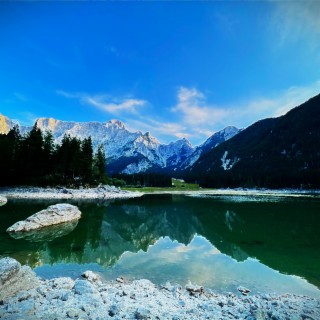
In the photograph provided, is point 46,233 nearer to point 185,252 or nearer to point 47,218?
point 47,218

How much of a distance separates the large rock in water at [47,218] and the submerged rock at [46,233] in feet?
2.70

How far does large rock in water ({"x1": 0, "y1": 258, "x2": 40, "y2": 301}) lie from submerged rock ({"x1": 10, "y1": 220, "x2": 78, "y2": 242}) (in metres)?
15.0

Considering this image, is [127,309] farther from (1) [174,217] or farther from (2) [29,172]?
(2) [29,172]

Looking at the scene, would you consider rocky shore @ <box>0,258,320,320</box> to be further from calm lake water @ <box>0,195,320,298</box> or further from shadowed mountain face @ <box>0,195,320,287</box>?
shadowed mountain face @ <box>0,195,320,287</box>

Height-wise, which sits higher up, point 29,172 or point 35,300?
point 29,172

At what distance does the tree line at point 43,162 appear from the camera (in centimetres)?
8881

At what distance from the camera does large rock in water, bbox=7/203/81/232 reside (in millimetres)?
34694

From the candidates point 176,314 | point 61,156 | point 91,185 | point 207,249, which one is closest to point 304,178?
point 91,185

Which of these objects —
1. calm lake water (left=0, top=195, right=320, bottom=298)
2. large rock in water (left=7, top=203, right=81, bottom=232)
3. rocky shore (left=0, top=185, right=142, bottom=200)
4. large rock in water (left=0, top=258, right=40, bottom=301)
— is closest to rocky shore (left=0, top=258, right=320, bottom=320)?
large rock in water (left=0, top=258, right=40, bottom=301)

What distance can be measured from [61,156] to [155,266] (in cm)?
8617

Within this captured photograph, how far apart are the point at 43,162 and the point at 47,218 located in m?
63.0

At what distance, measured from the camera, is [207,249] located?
30.0 metres

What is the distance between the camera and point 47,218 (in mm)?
39719

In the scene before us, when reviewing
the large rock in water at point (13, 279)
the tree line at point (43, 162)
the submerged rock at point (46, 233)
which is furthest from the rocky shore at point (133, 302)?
the tree line at point (43, 162)
